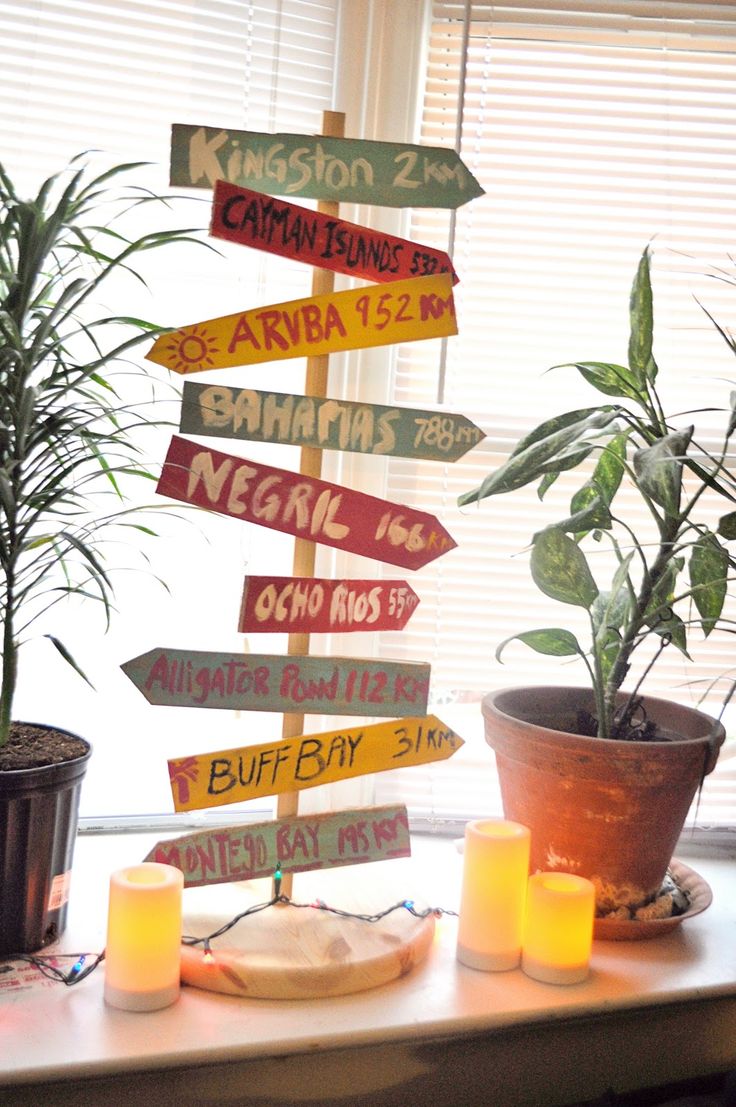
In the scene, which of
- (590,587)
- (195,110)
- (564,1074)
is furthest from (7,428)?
(564,1074)

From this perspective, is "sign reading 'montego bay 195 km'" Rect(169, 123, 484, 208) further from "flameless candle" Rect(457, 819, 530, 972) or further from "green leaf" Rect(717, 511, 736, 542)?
"flameless candle" Rect(457, 819, 530, 972)

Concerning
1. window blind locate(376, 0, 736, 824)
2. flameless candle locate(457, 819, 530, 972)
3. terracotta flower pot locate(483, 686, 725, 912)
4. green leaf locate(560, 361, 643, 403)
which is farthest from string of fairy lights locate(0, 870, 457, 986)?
green leaf locate(560, 361, 643, 403)

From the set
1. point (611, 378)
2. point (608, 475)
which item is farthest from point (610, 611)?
point (611, 378)

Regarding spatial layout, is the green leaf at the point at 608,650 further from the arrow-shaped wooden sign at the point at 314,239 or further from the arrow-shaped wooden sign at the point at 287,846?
the arrow-shaped wooden sign at the point at 314,239

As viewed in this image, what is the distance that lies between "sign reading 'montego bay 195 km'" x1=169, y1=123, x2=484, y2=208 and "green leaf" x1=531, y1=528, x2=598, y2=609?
1.71 ft

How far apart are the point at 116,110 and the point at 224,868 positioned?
1218mm

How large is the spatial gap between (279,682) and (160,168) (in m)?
0.90

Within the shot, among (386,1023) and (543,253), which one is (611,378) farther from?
(386,1023)

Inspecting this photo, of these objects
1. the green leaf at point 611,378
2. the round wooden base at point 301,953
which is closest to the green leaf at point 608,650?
the green leaf at point 611,378

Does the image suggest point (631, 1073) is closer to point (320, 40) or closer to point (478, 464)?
point (478, 464)

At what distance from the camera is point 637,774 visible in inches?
59.8

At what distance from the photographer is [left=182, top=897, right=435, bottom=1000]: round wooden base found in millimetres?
1388

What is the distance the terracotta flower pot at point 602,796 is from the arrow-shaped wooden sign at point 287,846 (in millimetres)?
207

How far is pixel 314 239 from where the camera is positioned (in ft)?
4.64
